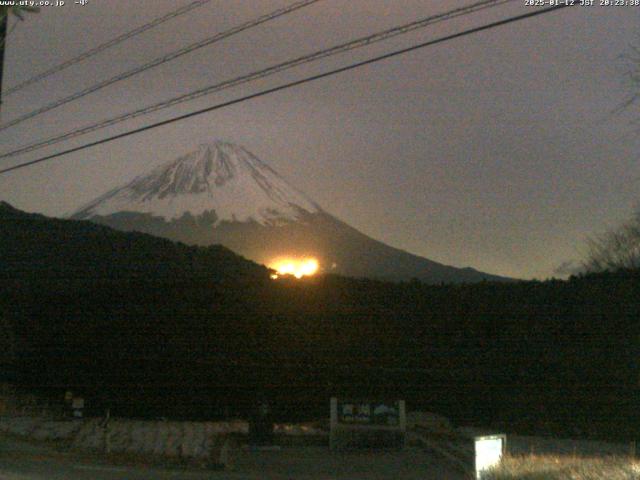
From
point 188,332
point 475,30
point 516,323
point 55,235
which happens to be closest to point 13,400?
Result: point 188,332

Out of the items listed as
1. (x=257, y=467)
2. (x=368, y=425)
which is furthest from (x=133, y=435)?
(x=368, y=425)

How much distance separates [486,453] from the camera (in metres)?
9.05

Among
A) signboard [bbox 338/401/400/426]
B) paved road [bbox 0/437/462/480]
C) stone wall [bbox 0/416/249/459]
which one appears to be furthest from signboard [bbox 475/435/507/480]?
signboard [bbox 338/401/400/426]

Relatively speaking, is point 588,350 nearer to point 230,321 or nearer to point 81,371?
point 230,321

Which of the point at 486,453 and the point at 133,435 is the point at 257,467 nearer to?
the point at 133,435

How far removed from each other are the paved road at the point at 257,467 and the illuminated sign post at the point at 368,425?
20.4 inches

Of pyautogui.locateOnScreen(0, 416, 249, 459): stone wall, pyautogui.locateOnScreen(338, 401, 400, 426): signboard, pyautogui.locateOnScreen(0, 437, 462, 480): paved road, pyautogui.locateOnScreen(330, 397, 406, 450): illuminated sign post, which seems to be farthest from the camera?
pyautogui.locateOnScreen(338, 401, 400, 426): signboard

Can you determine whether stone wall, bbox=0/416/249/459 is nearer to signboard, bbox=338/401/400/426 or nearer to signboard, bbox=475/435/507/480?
signboard, bbox=338/401/400/426

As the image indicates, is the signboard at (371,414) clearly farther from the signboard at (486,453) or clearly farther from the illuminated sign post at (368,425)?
the signboard at (486,453)

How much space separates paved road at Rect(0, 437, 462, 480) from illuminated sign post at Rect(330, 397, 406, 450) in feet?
1.70

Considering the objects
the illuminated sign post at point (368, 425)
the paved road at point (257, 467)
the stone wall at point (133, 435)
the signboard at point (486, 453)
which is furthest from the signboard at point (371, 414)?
the signboard at point (486, 453)

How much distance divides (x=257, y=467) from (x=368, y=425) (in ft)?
12.7

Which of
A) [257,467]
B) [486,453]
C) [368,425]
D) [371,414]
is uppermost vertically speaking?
[371,414]

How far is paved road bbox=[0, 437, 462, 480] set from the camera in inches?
Result: 494
